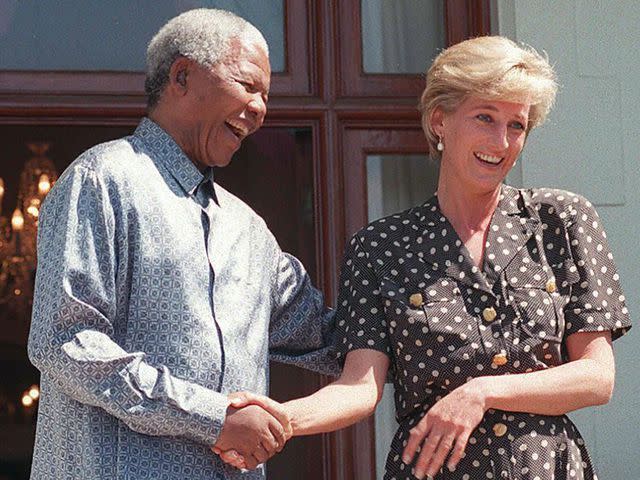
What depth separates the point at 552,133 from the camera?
4434mm

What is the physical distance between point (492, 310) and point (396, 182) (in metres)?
1.29

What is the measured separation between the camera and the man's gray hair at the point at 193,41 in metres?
3.31

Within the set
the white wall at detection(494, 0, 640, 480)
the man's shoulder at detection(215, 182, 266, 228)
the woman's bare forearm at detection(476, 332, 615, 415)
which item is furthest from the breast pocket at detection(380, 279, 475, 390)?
the white wall at detection(494, 0, 640, 480)

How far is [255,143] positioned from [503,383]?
174 centimetres

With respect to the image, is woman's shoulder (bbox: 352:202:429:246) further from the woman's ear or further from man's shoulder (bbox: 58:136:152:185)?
man's shoulder (bbox: 58:136:152:185)

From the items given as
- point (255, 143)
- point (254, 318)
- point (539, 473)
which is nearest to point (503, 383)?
point (539, 473)

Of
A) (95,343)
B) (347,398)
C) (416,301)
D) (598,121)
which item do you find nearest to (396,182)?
(598,121)

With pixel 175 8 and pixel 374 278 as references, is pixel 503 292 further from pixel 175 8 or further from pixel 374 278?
pixel 175 8

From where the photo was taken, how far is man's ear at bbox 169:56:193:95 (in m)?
3.32

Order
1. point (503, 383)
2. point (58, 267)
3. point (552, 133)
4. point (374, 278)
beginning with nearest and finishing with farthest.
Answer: point (58, 267), point (503, 383), point (374, 278), point (552, 133)

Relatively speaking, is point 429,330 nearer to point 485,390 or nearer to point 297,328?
point 485,390

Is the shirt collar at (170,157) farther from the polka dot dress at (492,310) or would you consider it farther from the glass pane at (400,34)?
the glass pane at (400,34)

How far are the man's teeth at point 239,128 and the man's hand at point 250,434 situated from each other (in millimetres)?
651

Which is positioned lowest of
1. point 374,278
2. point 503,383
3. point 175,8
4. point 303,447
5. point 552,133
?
point 303,447
